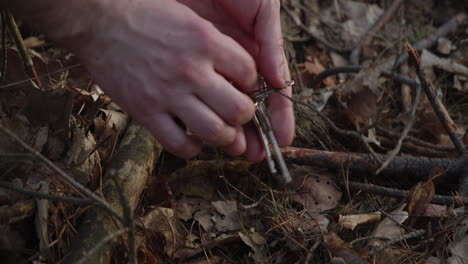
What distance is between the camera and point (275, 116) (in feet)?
6.28

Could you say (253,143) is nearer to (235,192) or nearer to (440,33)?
(235,192)

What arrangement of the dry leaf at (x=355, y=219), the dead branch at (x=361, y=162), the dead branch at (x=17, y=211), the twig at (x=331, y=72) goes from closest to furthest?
the dead branch at (x=17, y=211)
the dry leaf at (x=355, y=219)
the dead branch at (x=361, y=162)
the twig at (x=331, y=72)

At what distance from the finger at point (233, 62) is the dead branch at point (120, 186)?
0.63 metres

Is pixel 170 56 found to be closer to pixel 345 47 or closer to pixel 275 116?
pixel 275 116

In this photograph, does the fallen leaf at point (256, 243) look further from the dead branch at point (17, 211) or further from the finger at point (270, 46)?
the dead branch at point (17, 211)

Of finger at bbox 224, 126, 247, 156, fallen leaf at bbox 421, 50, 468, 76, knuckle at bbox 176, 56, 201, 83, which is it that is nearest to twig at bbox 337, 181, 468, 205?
finger at bbox 224, 126, 247, 156

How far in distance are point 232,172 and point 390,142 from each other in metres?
1.01

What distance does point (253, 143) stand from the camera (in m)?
1.94

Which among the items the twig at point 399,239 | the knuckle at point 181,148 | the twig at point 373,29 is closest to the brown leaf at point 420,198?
the twig at point 399,239

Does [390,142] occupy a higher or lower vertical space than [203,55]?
lower

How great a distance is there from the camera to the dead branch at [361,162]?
2246 mm

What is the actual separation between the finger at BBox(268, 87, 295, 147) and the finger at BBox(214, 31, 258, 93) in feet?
0.55

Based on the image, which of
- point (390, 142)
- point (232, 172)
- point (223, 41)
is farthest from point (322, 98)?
point (223, 41)

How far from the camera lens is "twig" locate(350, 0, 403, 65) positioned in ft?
10.9
